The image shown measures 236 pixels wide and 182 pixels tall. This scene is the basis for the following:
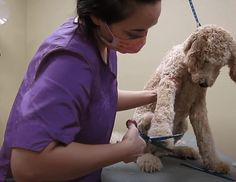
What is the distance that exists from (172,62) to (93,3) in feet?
1.71

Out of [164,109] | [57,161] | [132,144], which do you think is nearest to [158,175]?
[164,109]

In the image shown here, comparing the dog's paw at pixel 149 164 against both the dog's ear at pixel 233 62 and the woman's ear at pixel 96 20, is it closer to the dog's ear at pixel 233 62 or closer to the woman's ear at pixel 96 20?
the dog's ear at pixel 233 62

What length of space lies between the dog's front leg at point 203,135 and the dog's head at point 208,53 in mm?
170

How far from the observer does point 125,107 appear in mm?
1104

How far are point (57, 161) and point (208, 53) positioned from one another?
1.95 feet

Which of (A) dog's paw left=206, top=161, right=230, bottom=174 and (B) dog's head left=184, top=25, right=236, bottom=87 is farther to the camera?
(A) dog's paw left=206, top=161, right=230, bottom=174

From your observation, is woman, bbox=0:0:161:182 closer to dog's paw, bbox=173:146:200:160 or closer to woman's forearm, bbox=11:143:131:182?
woman's forearm, bbox=11:143:131:182

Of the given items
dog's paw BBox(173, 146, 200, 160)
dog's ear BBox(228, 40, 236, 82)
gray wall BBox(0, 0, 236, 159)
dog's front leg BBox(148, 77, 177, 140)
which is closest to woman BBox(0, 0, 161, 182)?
dog's front leg BBox(148, 77, 177, 140)

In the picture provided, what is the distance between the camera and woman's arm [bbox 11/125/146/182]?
0.63m

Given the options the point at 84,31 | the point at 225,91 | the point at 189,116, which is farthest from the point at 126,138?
the point at 225,91

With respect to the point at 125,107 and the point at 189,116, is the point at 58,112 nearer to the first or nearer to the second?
the point at 125,107

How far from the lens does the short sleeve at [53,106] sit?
63 cm

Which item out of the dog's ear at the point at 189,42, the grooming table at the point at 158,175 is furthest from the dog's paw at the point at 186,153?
the dog's ear at the point at 189,42

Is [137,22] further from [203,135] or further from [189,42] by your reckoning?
[203,135]
